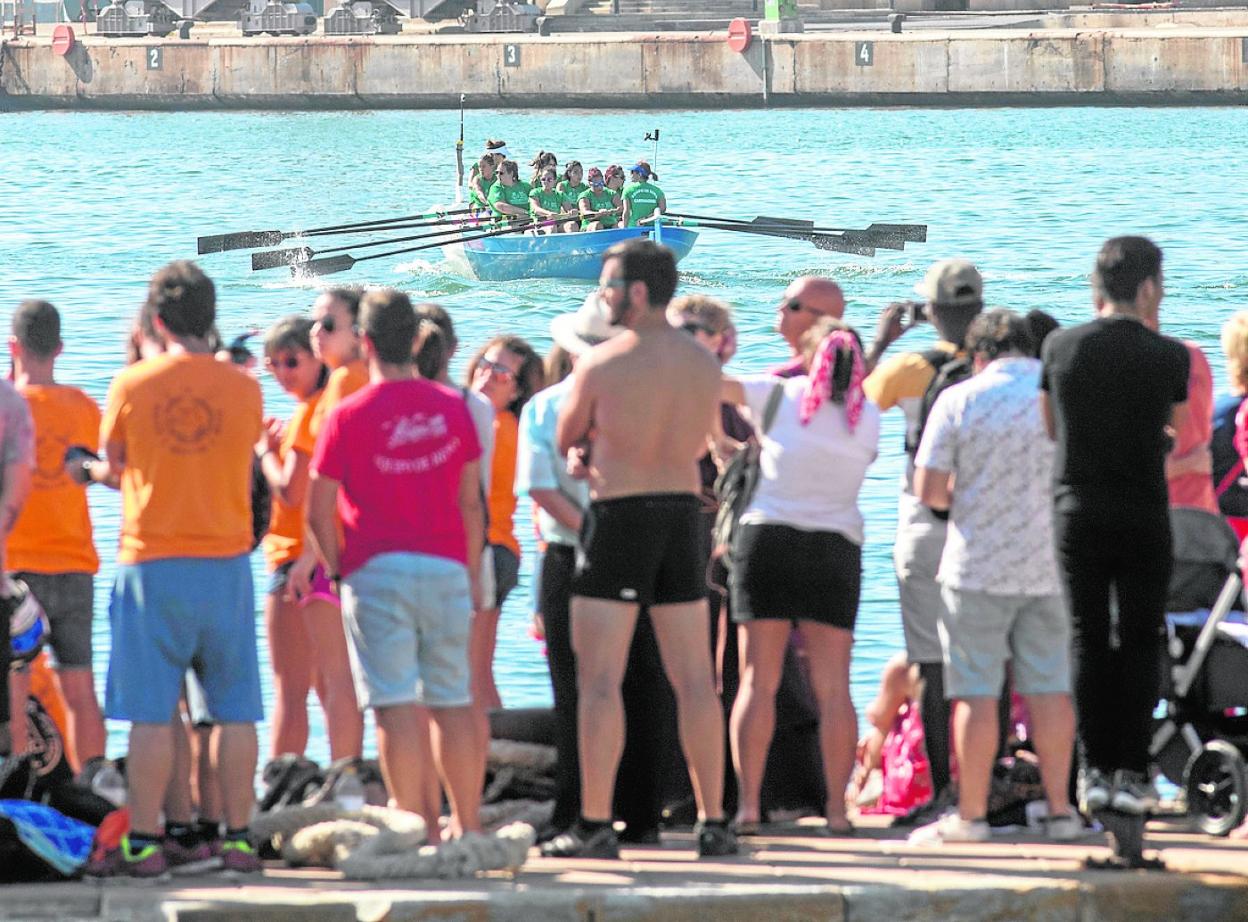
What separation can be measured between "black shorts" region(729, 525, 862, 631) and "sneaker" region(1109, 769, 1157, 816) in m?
0.92

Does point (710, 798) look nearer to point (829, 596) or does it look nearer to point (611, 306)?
point (829, 596)

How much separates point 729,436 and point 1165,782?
117 inches

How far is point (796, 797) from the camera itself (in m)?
6.52

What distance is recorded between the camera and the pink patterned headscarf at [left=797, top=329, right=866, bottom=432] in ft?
19.7

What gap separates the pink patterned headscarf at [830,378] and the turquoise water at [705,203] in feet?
14.0

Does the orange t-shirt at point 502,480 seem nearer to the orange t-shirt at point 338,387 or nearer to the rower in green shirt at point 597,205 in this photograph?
the orange t-shirt at point 338,387

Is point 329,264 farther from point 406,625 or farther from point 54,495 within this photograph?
point 406,625

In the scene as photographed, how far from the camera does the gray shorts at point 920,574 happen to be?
6.39 metres

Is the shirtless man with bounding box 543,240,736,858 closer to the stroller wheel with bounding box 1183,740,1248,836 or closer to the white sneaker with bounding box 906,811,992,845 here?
the white sneaker with bounding box 906,811,992,845

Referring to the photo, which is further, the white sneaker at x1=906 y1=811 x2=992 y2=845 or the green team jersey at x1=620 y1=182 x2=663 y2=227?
the green team jersey at x1=620 y1=182 x2=663 y2=227

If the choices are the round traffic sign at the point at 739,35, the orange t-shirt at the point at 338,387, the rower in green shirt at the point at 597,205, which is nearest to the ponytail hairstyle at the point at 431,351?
the orange t-shirt at the point at 338,387

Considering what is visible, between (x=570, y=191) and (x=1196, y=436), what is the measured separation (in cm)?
1955

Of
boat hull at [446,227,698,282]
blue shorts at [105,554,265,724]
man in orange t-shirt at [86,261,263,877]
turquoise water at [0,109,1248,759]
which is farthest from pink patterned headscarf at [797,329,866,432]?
boat hull at [446,227,698,282]

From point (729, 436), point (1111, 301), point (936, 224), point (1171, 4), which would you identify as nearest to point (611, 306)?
point (729, 436)
